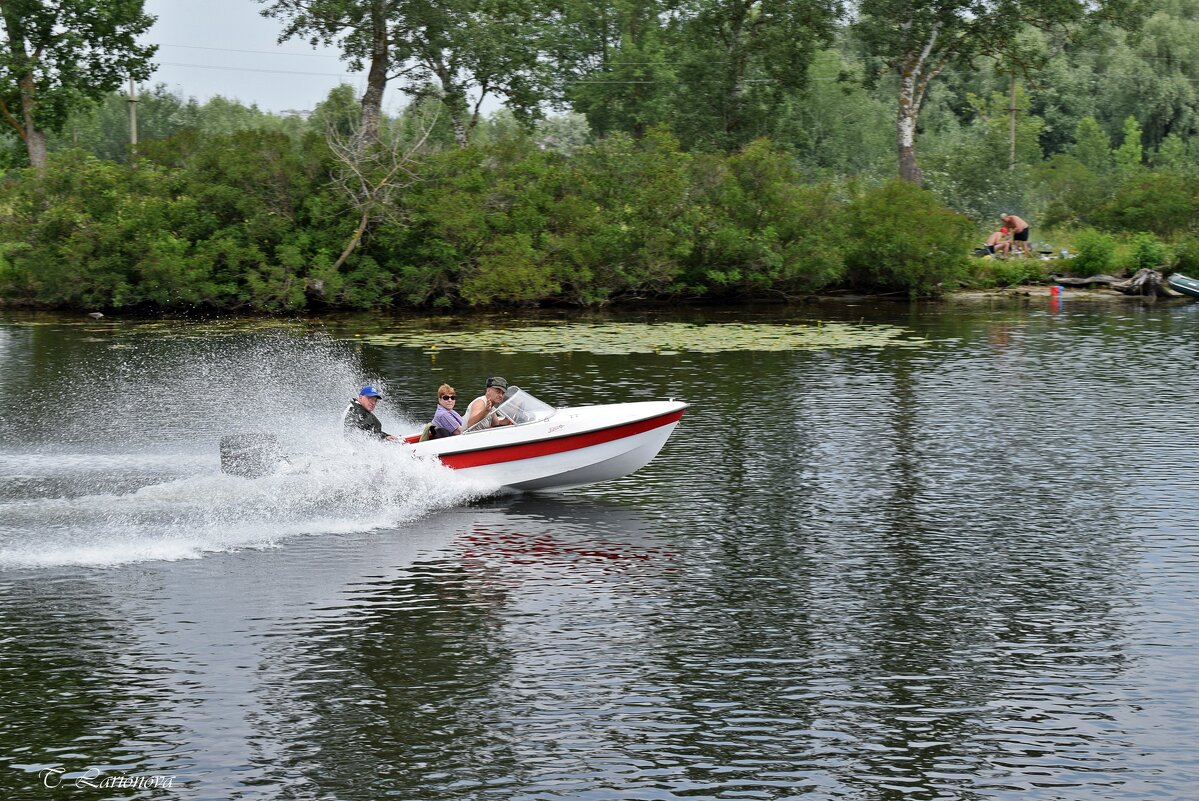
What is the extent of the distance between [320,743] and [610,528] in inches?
273

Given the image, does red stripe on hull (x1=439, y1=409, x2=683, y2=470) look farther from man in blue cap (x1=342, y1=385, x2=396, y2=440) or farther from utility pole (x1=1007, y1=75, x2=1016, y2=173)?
utility pole (x1=1007, y1=75, x2=1016, y2=173)

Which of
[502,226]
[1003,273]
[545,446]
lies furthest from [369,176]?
[545,446]

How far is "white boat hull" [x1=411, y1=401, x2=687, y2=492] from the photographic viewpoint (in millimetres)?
17703

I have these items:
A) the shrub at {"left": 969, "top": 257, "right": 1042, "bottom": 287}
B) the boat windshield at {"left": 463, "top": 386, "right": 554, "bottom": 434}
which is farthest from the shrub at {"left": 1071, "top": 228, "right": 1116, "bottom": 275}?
the boat windshield at {"left": 463, "top": 386, "right": 554, "bottom": 434}

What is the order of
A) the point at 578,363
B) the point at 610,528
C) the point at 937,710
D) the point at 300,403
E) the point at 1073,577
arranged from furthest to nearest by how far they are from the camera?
1. the point at 578,363
2. the point at 300,403
3. the point at 610,528
4. the point at 1073,577
5. the point at 937,710

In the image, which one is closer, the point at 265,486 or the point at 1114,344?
the point at 265,486

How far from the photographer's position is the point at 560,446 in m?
17.9

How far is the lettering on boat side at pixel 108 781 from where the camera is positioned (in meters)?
9.49

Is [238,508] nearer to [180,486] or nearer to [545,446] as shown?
[180,486]

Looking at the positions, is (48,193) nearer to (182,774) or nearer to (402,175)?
(402,175)

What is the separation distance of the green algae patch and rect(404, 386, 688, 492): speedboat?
14.4 metres

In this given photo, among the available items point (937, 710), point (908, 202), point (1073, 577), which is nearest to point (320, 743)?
point (937, 710)

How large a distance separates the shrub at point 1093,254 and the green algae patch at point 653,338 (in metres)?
15.6

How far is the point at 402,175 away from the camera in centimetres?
4531
